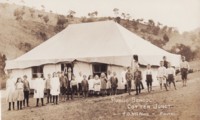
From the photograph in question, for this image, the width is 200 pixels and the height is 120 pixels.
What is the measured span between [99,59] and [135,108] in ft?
2.84

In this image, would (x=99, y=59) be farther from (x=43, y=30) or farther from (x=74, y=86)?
(x=43, y=30)

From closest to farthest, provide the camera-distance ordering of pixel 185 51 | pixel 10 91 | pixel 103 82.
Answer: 1. pixel 185 51
2. pixel 103 82
3. pixel 10 91

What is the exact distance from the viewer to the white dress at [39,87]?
6418mm

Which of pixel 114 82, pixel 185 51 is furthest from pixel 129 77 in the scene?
pixel 185 51

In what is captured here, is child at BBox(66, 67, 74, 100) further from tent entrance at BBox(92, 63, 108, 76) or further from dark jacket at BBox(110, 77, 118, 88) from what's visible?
dark jacket at BBox(110, 77, 118, 88)

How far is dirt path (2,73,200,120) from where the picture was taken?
566cm

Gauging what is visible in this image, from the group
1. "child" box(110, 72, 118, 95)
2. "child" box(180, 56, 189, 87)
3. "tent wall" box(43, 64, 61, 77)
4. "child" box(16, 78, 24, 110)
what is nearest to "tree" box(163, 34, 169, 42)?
"child" box(180, 56, 189, 87)

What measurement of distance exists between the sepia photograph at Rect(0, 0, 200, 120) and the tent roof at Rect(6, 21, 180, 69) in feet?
0.04

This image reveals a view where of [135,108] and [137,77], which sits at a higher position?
[137,77]

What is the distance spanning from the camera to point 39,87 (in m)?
6.43

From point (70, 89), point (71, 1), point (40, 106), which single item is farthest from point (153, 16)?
point (40, 106)

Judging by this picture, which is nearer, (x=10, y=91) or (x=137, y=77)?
(x=137, y=77)

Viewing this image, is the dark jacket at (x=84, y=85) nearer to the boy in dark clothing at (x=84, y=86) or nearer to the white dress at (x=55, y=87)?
the boy in dark clothing at (x=84, y=86)

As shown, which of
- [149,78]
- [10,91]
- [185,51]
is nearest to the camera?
[185,51]
